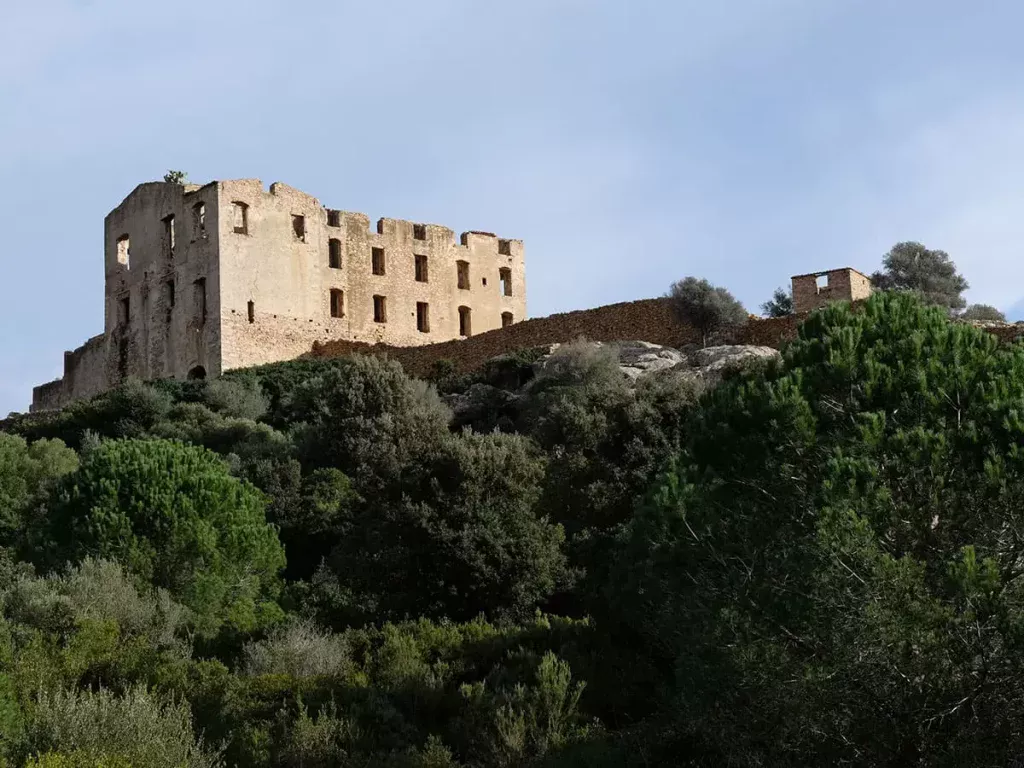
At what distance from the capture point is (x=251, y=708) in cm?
1984

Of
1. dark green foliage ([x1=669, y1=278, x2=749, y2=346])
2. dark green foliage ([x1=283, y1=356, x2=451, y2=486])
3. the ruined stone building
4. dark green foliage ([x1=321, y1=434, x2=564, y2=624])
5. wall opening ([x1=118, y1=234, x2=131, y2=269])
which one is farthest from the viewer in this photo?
wall opening ([x1=118, y1=234, x2=131, y2=269])

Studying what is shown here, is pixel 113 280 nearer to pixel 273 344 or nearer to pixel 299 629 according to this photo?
pixel 273 344

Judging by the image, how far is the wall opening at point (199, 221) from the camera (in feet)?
153

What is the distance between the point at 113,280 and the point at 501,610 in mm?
30682

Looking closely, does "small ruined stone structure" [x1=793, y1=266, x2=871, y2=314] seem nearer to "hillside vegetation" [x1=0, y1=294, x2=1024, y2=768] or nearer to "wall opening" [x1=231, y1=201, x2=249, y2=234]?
"hillside vegetation" [x1=0, y1=294, x2=1024, y2=768]

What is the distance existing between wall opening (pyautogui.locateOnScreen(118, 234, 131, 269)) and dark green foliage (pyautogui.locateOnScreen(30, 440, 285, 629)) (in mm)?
23643

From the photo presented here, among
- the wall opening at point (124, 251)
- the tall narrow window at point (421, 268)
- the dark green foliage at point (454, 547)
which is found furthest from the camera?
the tall narrow window at point (421, 268)

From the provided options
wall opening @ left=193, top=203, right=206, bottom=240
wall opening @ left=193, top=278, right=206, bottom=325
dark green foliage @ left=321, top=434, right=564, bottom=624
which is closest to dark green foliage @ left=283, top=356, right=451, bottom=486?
dark green foliage @ left=321, top=434, right=564, bottom=624

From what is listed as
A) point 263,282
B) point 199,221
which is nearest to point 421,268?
point 263,282

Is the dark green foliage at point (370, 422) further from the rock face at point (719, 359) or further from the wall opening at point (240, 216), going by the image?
the wall opening at point (240, 216)

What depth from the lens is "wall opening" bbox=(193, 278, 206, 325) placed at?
4606 cm

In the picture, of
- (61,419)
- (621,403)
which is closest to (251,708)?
(621,403)

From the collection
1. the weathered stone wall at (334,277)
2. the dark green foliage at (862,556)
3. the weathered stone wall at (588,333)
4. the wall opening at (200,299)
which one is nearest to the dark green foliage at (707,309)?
the weathered stone wall at (588,333)

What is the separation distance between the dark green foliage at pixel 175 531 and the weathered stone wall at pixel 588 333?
15.0 m
